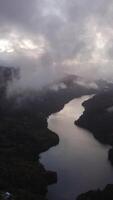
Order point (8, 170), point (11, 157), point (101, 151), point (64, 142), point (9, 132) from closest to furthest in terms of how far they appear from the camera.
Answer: point (8, 170)
point (11, 157)
point (101, 151)
point (64, 142)
point (9, 132)

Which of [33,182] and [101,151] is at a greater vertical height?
[101,151]

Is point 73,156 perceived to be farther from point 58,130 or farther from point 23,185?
point 58,130

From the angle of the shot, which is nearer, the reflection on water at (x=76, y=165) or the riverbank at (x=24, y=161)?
the riverbank at (x=24, y=161)

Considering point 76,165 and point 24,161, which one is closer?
point 76,165

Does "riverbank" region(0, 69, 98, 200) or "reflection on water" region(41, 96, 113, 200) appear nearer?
"riverbank" region(0, 69, 98, 200)

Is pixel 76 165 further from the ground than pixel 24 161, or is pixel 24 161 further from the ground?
pixel 24 161

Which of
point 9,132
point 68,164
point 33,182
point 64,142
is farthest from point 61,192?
point 9,132

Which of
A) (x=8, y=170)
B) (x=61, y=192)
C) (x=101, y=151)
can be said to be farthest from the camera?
(x=101, y=151)

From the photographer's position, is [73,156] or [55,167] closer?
[55,167]
